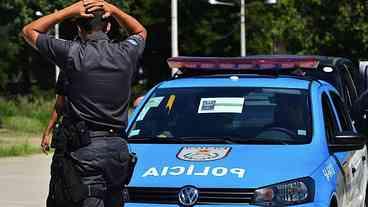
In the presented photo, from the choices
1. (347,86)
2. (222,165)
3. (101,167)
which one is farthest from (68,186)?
(347,86)

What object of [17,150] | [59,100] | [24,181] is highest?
[59,100]

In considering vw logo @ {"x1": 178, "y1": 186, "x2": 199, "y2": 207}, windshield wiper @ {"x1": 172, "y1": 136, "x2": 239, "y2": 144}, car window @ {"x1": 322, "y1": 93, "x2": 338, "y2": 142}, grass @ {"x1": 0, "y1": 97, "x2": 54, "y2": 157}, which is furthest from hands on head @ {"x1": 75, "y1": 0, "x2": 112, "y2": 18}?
grass @ {"x1": 0, "y1": 97, "x2": 54, "y2": 157}

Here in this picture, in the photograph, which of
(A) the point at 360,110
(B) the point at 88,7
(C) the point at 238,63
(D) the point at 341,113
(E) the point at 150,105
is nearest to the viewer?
(B) the point at 88,7

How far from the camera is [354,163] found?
788 cm

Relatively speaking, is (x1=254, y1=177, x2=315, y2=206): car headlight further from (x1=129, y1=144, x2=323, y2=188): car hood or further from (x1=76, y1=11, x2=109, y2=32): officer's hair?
(x1=76, y1=11, x2=109, y2=32): officer's hair

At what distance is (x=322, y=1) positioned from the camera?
169 feet

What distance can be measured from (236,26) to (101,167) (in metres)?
49.9

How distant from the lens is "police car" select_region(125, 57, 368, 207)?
20.8 ft

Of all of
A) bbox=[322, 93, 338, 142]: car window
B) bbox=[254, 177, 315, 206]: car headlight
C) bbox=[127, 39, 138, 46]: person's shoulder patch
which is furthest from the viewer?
bbox=[322, 93, 338, 142]: car window

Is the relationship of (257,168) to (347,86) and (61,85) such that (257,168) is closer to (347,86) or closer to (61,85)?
(61,85)

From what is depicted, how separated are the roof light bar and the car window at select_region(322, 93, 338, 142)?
1.66 feet

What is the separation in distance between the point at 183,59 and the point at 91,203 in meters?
3.35

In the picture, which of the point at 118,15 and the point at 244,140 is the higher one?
the point at 118,15

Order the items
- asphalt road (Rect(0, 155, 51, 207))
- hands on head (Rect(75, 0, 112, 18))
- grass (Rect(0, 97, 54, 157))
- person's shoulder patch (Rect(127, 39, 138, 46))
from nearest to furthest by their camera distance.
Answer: hands on head (Rect(75, 0, 112, 18)) → person's shoulder patch (Rect(127, 39, 138, 46)) → asphalt road (Rect(0, 155, 51, 207)) → grass (Rect(0, 97, 54, 157))
